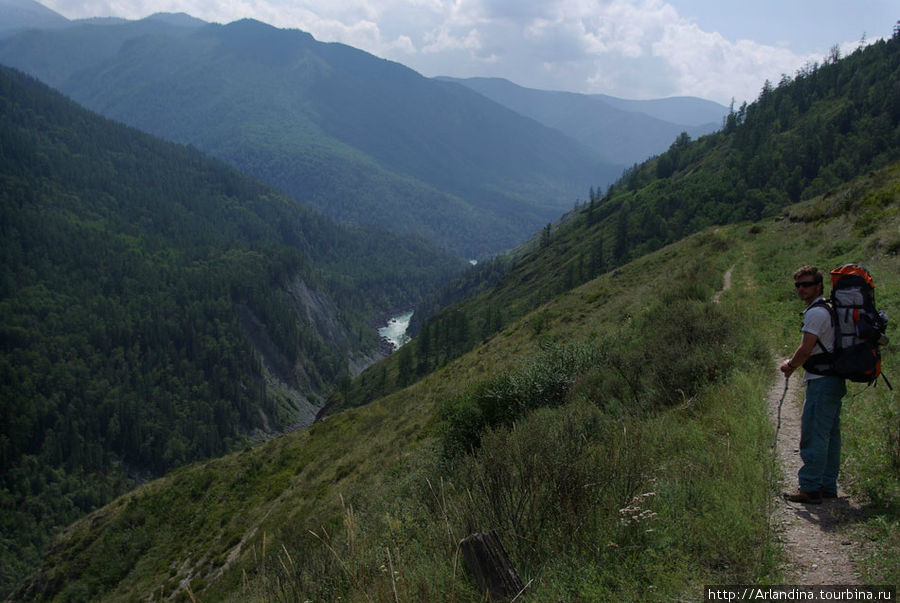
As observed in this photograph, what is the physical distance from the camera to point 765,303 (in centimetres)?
1747

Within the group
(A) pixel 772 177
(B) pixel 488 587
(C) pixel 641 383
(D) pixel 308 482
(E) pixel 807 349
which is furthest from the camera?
(A) pixel 772 177

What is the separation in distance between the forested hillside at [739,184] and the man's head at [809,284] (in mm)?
79207

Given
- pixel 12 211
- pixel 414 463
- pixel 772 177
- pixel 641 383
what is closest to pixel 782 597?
pixel 641 383

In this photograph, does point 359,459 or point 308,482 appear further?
point 308,482

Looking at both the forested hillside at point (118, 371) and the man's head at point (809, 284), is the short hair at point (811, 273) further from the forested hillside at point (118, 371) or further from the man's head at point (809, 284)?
the forested hillside at point (118, 371)

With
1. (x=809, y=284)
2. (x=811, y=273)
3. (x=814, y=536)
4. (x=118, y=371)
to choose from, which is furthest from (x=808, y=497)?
(x=118, y=371)

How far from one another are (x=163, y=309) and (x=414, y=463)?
183 metres

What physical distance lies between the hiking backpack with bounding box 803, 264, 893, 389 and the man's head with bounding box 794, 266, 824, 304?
368mm

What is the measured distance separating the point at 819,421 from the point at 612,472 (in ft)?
8.69

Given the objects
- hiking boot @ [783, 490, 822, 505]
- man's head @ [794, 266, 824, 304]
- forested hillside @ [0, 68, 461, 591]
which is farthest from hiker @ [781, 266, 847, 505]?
forested hillside @ [0, 68, 461, 591]

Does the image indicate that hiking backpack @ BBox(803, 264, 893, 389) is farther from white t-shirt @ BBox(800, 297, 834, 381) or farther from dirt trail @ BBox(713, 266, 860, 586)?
dirt trail @ BBox(713, 266, 860, 586)

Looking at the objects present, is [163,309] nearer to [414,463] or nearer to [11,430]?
[11,430]

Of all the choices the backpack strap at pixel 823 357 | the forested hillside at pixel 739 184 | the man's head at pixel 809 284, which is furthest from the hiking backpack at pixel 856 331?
the forested hillside at pixel 739 184

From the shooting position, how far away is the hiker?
5906mm
